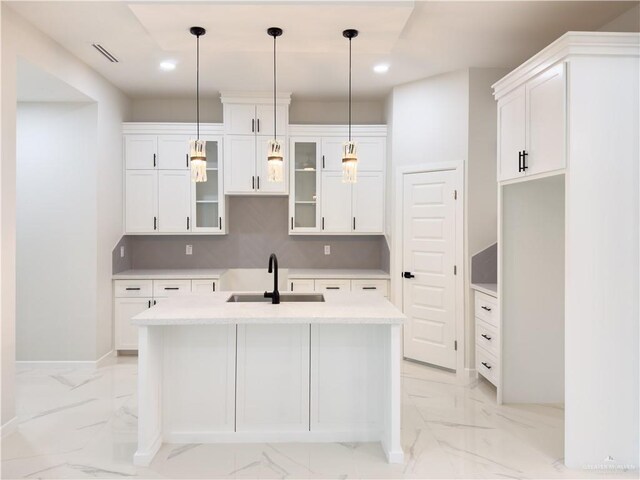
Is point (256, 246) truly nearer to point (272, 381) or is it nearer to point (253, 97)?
point (253, 97)

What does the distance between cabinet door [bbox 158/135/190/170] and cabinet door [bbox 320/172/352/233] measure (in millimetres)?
1580

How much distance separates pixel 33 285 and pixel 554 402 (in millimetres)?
4798

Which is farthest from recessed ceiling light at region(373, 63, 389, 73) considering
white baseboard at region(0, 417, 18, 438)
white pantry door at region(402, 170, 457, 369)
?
white baseboard at region(0, 417, 18, 438)

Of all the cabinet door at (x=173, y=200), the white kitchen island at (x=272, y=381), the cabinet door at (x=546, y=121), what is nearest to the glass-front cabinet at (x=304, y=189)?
the cabinet door at (x=173, y=200)

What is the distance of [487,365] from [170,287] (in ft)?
10.6

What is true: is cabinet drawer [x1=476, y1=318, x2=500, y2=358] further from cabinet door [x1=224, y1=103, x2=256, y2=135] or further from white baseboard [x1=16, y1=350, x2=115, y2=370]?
white baseboard [x1=16, y1=350, x2=115, y2=370]

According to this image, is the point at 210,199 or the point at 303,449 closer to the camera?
the point at 303,449

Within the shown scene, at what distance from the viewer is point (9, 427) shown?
3066mm

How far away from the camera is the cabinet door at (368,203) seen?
5137 mm

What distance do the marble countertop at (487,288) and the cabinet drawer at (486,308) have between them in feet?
0.13

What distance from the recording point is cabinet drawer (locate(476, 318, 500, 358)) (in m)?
3.68

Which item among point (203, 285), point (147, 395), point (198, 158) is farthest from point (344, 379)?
point (203, 285)

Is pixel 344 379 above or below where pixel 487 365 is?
above

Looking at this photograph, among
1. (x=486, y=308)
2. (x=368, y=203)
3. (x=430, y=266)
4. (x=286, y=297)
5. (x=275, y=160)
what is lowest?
(x=486, y=308)
